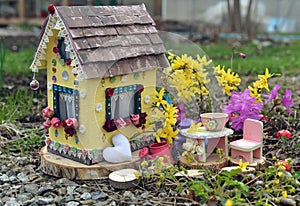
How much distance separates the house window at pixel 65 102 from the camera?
2938mm

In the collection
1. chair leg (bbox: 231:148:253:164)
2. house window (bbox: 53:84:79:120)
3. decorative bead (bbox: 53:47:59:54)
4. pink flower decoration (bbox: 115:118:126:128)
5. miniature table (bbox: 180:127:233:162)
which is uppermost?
decorative bead (bbox: 53:47:59:54)

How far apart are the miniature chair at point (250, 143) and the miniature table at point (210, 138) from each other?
0.05 m

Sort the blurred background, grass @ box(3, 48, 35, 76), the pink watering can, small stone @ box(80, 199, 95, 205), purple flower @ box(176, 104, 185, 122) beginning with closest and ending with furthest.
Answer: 1. small stone @ box(80, 199, 95, 205)
2. the pink watering can
3. purple flower @ box(176, 104, 185, 122)
4. grass @ box(3, 48, 35, 76)
5. the blurred background

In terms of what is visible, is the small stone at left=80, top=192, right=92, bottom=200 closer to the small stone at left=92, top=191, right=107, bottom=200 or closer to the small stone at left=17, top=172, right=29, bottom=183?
the small stone at left=92, top=191, right=107, bottom=200

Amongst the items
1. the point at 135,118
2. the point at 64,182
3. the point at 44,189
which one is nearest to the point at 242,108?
the point at 135,118

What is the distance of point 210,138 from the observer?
3006mm

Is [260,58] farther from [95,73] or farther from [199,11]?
[199,11]

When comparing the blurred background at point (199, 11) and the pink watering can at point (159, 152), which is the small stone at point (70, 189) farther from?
the blurred background at point (199, 11)

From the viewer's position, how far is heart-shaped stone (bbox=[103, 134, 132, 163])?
2.90m

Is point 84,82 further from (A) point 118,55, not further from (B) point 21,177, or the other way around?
(B) point 21,177

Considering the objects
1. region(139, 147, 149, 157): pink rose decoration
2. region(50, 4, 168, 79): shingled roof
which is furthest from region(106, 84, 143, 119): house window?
region(139, 147, 149, 157): pink rose decoration

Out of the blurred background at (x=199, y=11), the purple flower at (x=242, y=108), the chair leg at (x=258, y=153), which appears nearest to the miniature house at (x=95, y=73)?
the purple flower at (x=242, y=108)

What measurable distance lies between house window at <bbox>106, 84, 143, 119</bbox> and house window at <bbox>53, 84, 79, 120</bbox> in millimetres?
177

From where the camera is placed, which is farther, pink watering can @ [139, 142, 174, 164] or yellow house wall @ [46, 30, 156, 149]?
pink watering can @ [139, 142, 174, 164]
